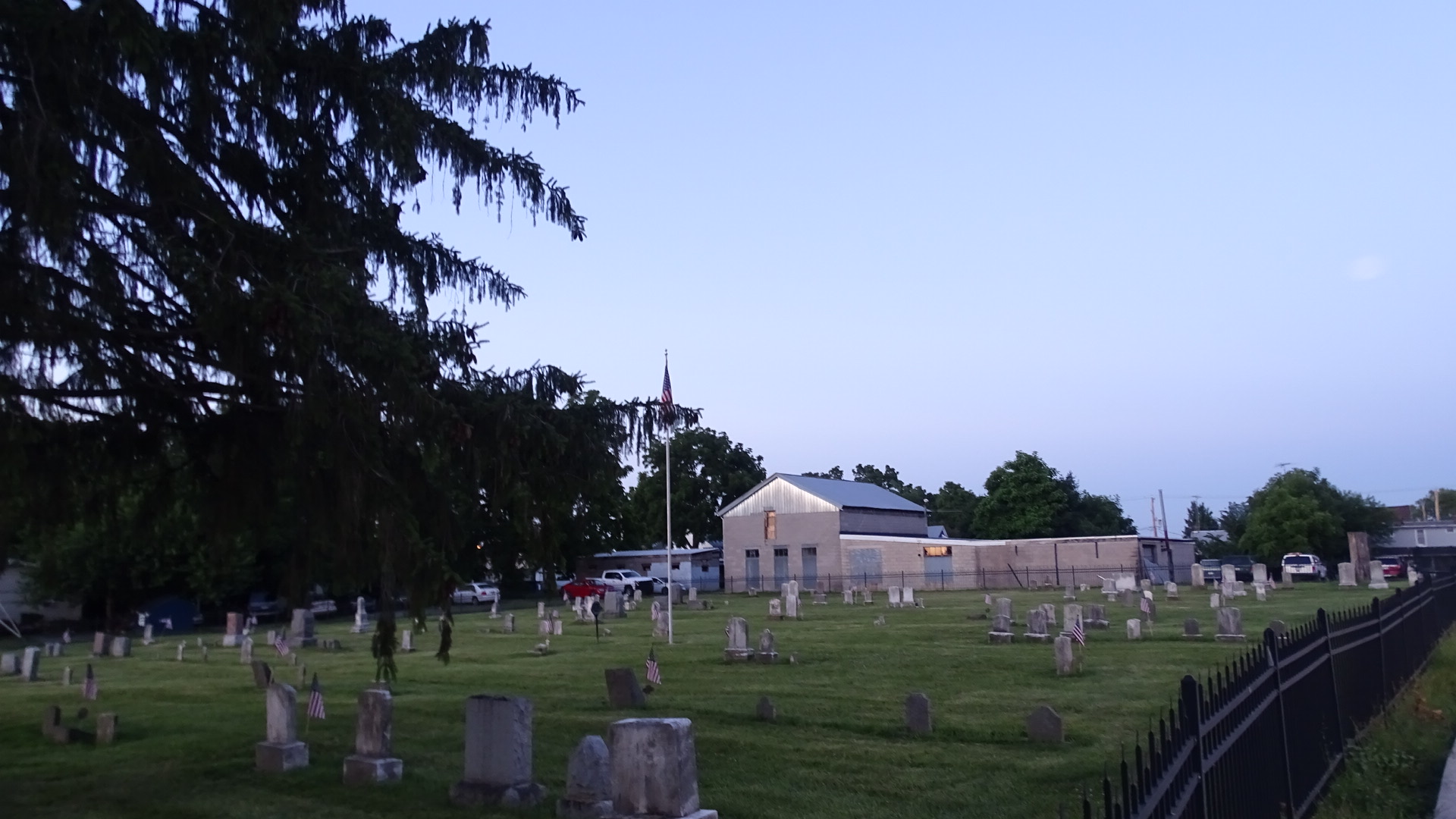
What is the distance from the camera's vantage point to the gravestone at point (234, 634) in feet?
116

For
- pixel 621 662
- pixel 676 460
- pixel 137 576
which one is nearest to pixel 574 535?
pixel 621 662

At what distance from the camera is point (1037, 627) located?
25.9 metres

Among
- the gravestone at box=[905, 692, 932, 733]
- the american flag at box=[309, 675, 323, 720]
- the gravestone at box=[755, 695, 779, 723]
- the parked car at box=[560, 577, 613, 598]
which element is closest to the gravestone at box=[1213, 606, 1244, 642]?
the gravestone at box=[905, 692, 932, 733]

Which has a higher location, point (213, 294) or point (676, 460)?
point (676, 460)

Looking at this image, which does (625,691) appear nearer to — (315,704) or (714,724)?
(714,724)

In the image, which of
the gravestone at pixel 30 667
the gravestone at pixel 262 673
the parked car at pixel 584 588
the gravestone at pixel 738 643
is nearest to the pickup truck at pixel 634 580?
the parked car at pixel 584 588

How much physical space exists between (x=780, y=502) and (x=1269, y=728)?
64.0 metres

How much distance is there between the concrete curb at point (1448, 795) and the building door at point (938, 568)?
53.3 m

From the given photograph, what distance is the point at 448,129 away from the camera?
10.4 m

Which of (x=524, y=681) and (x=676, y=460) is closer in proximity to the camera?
(x=524, y=681)

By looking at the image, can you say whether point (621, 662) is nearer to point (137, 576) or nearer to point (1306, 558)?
point (137, 576)

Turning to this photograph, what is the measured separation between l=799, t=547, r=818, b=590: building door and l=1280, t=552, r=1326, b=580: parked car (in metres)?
24.8

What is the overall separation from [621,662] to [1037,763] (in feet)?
44.4

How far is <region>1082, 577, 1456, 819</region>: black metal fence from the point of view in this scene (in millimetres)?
3986
